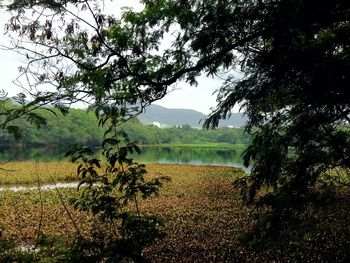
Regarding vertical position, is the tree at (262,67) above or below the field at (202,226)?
above

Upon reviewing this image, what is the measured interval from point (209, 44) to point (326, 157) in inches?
99.3

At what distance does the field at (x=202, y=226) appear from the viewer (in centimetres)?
Answer: 792

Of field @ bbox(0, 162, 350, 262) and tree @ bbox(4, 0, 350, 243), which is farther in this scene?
field @ bbox(0, 162, 350, 262)

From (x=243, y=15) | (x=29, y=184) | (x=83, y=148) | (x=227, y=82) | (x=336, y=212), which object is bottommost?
(x=29, y=184)

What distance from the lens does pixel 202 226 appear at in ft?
39.0

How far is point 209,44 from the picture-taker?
19.0 feet

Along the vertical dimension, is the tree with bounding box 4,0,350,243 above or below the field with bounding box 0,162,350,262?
above

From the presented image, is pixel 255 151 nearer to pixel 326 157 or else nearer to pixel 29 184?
pixel 326 157

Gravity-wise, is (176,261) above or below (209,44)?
below

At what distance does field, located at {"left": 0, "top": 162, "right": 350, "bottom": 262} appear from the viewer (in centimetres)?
A: 792

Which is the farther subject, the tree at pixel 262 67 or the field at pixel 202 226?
the field at pixel 202 226

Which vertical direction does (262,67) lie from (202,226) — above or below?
above

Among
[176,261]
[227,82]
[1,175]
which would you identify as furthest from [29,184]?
[227,82]

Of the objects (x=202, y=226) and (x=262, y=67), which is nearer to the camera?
(x=262, y=67)
